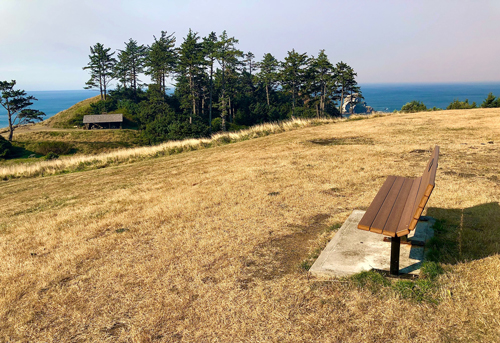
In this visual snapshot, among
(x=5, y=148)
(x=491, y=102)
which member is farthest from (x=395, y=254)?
(x=5, y=148)

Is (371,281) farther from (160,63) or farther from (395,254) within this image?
(160,63)

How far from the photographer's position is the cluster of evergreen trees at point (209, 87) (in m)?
55.9

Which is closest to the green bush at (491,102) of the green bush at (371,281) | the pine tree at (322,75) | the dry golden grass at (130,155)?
the dry golden grass at (130,155)

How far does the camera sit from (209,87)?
62.3 m

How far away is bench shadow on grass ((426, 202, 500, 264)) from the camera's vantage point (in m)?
4.19

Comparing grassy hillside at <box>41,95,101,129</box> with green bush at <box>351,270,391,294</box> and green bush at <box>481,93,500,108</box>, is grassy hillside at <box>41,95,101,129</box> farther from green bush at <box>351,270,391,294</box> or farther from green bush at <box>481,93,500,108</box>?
green bush at <box>351,270,391,294</box>

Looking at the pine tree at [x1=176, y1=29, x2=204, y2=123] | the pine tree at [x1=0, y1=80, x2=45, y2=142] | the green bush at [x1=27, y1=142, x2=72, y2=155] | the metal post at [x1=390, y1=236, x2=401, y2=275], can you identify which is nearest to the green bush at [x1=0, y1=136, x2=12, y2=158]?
the green bush at [x1=27, y1=142, x2=72, y2=155]

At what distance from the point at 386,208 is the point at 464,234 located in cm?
150

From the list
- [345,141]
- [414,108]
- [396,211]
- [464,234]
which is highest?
[414,108]

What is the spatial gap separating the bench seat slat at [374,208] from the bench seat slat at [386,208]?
41mm

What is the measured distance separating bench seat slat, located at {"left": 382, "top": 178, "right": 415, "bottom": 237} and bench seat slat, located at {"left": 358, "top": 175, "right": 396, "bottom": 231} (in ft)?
0.56

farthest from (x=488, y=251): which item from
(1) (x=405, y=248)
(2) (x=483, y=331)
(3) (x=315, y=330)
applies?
(3) (x=315, y=330)

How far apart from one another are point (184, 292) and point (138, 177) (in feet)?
28.9

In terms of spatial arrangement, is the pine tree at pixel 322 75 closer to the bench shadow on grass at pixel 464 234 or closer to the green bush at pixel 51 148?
the green bush at pixel 51 148
